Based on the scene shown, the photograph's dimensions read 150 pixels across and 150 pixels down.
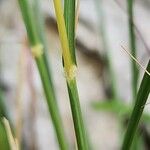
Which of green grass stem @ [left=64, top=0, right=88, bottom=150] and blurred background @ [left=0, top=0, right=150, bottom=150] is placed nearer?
green grass stem @ [left=64, top=0, right=88, bottom=150]

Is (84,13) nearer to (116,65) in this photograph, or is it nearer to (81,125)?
(116,65)

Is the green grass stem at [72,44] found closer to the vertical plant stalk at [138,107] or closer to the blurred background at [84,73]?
the vertical plant stalk at [138,107]

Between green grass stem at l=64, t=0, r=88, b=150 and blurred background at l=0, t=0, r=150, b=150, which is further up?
green grass stem at l=64, t=0, r=88, b=150

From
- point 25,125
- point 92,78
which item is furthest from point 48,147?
point 92,78

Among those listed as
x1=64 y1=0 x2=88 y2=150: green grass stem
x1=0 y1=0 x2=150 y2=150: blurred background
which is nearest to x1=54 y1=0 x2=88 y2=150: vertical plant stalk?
x1=64 y1=0 x2=88 y2=150: green grass stem

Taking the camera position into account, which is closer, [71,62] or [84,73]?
[71,62]

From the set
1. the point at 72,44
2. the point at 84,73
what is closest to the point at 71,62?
the point at 72,44

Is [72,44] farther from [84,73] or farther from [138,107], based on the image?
[84,73]

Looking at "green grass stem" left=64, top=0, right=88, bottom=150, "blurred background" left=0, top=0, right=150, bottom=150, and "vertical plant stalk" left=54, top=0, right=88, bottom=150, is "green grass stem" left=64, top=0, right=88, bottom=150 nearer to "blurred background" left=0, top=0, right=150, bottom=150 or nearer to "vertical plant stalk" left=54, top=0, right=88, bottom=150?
"vertical plant stalk" left=54, top=0, right=88, bottom=150

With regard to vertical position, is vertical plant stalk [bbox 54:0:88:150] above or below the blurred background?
above

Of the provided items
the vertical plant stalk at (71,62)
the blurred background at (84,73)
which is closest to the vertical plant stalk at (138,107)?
the vertical plant stalk at (71,62)
